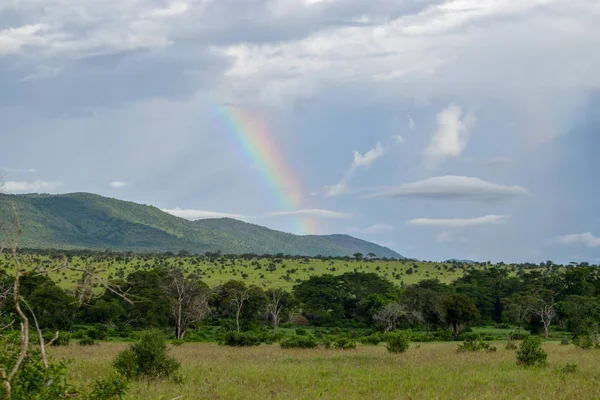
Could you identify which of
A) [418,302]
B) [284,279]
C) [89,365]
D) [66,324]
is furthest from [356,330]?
[89,365]

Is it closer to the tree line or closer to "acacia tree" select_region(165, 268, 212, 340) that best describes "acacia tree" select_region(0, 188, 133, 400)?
the tree line

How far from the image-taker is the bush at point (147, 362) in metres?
21.8

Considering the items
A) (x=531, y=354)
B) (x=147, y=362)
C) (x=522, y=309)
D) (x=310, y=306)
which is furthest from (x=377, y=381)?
(x=310, y=306)

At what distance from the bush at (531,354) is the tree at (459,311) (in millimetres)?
37279

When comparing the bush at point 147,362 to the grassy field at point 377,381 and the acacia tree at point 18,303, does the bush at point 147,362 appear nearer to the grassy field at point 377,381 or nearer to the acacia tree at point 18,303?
the grassy field at point 377,381

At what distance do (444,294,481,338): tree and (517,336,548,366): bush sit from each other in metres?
37.3

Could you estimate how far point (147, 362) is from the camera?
22.1m

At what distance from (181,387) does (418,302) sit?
5700cm

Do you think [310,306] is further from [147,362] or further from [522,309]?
[147,362]

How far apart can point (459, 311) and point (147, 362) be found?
48.1 meters

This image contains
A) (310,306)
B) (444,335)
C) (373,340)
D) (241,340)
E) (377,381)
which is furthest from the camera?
(310,306)

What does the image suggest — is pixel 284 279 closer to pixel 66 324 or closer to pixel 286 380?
pixel 66 324

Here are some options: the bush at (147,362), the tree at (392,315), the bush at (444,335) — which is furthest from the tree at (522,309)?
the bush at (147,362)

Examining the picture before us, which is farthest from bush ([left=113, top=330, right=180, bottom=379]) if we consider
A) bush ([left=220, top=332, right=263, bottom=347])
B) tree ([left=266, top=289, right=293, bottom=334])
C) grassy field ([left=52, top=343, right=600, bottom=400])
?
tree ([left=266, top=289, right=293, bottom=334])
